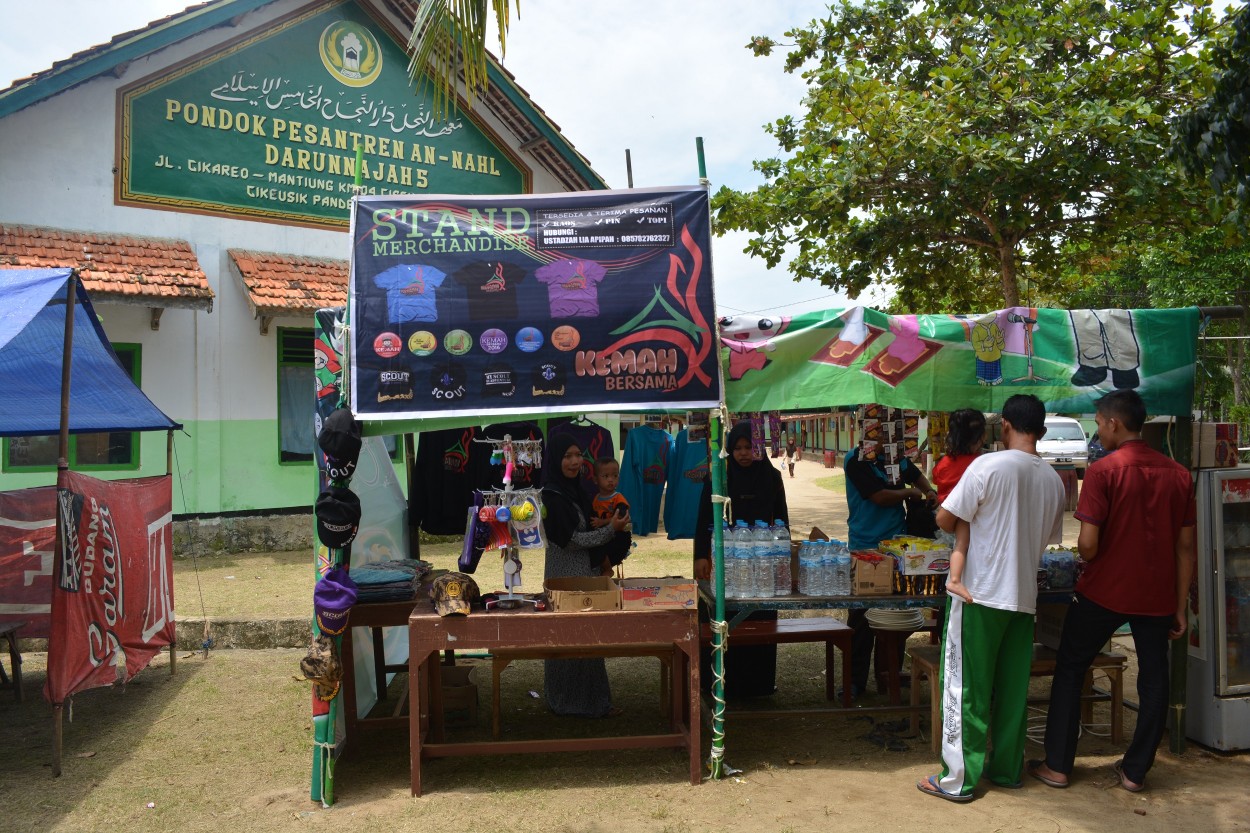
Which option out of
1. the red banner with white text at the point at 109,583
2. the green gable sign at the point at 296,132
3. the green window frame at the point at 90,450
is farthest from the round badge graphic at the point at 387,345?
the green window frame at the point at 90,450

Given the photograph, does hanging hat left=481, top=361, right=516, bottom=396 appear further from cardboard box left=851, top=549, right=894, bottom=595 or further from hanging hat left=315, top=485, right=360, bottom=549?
cardboard box left=851, top=549, right=894, bottom=595

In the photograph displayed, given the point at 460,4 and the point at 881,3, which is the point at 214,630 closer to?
the point at 460,4

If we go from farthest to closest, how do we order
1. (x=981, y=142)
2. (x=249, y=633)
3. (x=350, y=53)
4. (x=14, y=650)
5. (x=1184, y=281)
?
1. (x=1184, y=281)
2. (x=350, y=53)
3. (x=981, y=142)
4. (x=249, y=633)
5. (x=14, y=650)

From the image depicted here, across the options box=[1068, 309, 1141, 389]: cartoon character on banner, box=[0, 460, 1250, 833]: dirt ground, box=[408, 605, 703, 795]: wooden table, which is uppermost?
box=[1068, 309, 1141, 389]: cartoon character on banner

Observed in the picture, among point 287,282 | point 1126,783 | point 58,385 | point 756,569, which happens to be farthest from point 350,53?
point 1126,783

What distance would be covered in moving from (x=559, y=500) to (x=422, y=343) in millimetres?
1319

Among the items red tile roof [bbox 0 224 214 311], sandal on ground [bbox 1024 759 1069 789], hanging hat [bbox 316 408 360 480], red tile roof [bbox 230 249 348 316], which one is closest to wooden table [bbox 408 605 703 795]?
hanging hat [bbox 316 408 360 480]

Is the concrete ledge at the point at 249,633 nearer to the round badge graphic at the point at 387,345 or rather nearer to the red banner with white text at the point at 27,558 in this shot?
the red banner with white text at the point at 27,558

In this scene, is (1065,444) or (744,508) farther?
(1065,444)

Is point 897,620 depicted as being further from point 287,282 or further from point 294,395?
point 294,395

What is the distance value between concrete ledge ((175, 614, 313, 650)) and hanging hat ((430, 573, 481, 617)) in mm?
3896

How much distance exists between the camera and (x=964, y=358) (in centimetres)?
552

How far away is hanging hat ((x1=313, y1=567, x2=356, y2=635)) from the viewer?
5.02 meters

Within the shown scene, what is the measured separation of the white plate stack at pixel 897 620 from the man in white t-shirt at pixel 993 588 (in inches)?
58.6
